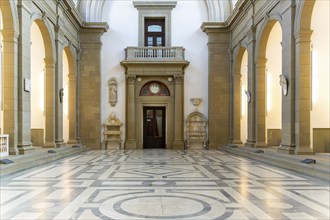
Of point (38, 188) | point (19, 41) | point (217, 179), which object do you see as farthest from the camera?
point (19, 41)

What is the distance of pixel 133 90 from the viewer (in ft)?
64.6

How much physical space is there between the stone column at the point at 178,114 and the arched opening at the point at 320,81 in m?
7.71

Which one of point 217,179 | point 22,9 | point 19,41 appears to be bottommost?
point 217,179

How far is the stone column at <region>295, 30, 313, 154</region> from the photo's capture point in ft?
35.2

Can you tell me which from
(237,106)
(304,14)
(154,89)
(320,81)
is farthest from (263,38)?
(154,89)

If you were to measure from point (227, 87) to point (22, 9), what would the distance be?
465 inches

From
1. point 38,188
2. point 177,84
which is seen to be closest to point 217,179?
point 38,188

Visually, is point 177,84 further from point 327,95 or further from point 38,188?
point 38,188

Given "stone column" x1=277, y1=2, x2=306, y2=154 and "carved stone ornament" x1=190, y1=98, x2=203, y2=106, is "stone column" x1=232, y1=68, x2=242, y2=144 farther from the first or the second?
"stone column" x1=277, y1=2, x2=306, y2=154

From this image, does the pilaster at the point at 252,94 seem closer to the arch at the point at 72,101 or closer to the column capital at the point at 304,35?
the column capital at the point at 304,35

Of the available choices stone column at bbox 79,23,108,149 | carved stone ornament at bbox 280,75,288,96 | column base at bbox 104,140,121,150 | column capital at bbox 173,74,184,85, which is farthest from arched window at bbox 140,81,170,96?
carved stone ornament at bbox 280,75,288,96

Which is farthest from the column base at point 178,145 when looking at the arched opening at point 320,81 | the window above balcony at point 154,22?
the arched opening at point 320,81

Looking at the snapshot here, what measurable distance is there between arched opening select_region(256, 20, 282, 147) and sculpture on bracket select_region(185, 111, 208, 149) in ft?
12.7

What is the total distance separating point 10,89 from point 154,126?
10.8 metres
